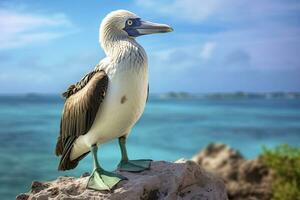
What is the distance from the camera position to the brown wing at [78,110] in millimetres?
4844

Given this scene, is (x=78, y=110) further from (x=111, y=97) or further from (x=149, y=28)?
(x=149, y=28)

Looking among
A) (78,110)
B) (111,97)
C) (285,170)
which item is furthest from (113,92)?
(285,170)

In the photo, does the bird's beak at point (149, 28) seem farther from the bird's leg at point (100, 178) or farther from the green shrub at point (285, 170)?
the green shrub at point (285, 170)

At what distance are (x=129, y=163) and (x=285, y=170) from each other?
17.7ft

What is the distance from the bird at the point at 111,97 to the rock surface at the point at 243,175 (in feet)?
17.7

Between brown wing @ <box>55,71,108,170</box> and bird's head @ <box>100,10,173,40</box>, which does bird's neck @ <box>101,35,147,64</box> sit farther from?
brown wing @ <box>55,71,108,170</box>

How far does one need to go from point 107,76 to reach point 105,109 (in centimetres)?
27

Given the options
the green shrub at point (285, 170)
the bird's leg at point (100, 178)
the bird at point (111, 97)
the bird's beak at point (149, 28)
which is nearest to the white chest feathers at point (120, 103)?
the bird at point (111, 97)

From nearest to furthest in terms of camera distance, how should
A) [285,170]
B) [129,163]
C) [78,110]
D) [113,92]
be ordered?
1. [113,92]
2. [78,110]
3. [129,163]
4. [285,170]

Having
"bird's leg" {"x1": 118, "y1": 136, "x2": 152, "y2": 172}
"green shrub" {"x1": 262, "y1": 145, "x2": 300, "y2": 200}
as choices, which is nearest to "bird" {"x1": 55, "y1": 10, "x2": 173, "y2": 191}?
"bird's leg" {"x1": 118, "y1": 136, "x2": 152, "y2": 172}

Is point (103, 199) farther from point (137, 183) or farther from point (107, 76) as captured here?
point (107, 76)

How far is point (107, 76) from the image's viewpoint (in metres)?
4.88

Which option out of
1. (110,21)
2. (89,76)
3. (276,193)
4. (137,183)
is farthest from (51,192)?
(276,193)

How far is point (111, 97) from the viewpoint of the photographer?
4.82 m
